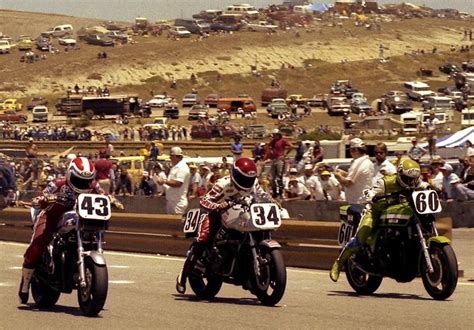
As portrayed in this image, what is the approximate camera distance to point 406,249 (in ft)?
47.5

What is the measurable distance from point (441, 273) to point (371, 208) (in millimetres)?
1227

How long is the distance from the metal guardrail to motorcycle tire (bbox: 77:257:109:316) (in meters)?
5.96

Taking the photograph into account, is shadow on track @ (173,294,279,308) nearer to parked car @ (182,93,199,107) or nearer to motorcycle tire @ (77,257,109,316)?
motorcycle tire @ (77,257,109,316)

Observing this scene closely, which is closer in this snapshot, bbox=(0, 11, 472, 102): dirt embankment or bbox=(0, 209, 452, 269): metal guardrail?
bbox=(0, 209, 452, 269): metal guardrail

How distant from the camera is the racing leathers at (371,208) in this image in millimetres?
14594

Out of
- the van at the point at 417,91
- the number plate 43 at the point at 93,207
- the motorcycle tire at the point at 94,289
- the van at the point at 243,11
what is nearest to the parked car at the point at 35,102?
the van at the point at 417,91

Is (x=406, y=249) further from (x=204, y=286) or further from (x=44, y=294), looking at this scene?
(x=44, y=294)

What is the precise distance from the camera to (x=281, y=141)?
2544 cm

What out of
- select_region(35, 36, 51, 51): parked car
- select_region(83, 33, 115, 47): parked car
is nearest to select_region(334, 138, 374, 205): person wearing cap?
select_region(35, 36, 51, 51): parked car

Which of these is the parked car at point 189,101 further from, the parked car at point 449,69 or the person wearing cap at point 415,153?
the person wearing cap at point 415,153

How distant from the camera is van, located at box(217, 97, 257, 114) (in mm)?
94688

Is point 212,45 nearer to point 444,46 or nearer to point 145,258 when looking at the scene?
point 444,46

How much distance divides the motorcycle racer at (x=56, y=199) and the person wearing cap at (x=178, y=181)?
274 inches

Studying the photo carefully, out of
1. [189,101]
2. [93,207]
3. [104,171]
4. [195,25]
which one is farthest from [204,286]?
[195,25]
